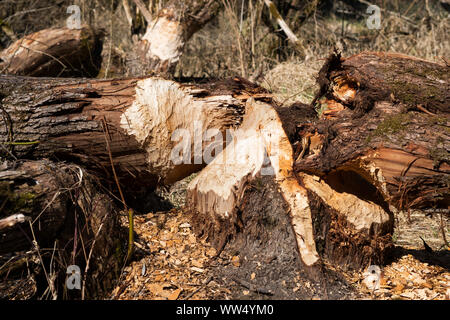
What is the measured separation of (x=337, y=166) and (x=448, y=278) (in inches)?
32.3

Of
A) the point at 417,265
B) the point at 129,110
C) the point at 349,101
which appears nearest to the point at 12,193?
the point at 129,110

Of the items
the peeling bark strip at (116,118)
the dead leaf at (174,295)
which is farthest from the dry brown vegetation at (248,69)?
the peeling bark strip at (116,118)

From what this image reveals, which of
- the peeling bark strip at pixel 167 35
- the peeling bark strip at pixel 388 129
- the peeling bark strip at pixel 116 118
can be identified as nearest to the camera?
the peeling bark strip at pixel 388 129

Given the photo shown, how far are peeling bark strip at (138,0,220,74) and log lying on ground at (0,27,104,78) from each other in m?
0.74

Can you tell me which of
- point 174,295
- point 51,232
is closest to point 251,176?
point 174,295

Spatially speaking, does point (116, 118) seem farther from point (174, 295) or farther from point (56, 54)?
point (56, 54)

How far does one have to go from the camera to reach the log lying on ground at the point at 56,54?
4395mm

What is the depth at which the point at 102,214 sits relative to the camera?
2158 millimetres

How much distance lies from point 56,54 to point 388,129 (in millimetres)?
3712

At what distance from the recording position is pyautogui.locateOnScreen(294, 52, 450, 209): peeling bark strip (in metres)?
1.95

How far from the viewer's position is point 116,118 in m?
2.37

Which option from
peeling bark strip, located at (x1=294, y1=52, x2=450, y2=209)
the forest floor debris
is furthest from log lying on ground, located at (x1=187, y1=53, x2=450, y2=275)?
the forest floor debris

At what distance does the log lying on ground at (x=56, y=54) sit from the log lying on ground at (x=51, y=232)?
2.53m

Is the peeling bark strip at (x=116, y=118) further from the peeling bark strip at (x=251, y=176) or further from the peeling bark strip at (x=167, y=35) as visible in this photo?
the peeling bark strip at (x=167, y=35)
